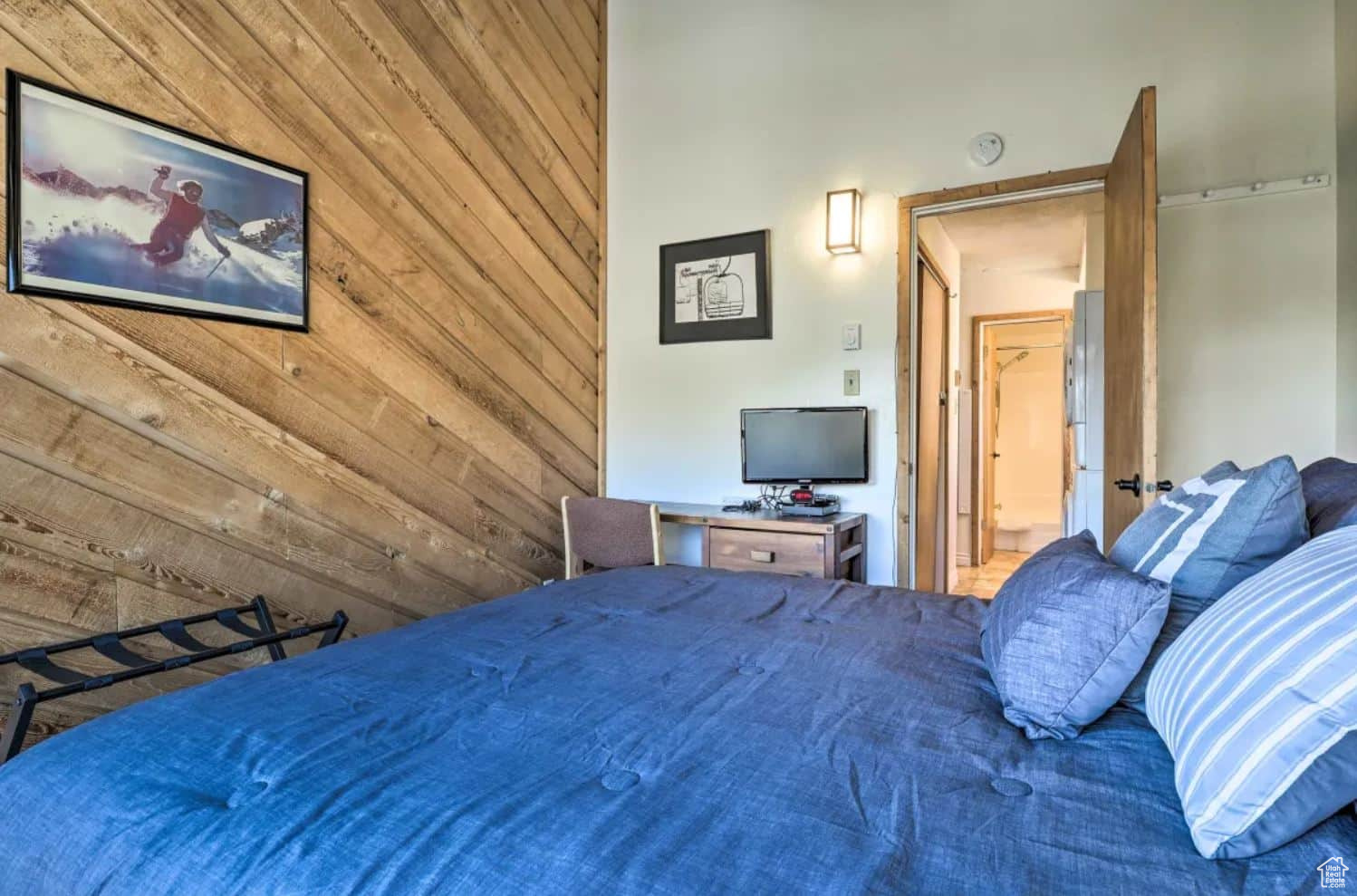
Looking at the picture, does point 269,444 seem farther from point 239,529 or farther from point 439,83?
point 439,83

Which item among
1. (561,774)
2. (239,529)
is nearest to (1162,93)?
(561,774)

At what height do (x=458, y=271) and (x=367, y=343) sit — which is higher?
(x=458, y=271)

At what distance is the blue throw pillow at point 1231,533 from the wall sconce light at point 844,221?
7.61 feet

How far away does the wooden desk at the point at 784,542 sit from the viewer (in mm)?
2963

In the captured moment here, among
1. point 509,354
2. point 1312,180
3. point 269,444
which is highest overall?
point 1312,180

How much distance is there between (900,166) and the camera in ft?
10.8

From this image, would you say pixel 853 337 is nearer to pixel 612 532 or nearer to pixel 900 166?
pixel 900 166

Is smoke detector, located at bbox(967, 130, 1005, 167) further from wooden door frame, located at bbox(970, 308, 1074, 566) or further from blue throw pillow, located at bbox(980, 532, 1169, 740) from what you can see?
wooden door frame, located at bbox(970, 308, 1074, 566)

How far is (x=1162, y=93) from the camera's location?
285 centimetres

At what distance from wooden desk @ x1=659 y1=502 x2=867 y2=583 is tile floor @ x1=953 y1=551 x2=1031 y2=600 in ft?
5.74

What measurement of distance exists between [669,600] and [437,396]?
63.1 inches

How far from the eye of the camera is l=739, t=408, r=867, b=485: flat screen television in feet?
10.9

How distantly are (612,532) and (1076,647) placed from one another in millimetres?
2154

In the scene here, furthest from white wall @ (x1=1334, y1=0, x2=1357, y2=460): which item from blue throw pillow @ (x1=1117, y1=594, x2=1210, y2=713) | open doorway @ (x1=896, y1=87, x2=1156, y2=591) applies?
blue throw pillow @ (x1=1117, y1=594, x2=1210, y2=713)
